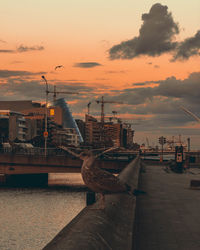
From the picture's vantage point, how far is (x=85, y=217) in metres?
7.88

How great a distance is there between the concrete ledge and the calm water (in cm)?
2287

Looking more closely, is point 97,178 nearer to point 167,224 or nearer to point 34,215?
point 167,224

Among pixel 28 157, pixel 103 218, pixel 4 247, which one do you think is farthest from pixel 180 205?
pixel 28 157

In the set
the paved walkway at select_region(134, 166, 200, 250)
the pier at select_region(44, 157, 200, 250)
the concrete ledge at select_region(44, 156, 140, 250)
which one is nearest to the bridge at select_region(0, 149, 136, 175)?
the paved walkway at select_region(134, 166, 200, 250)

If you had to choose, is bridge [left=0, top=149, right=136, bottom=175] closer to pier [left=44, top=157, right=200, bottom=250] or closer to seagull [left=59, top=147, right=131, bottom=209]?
pier [left=44, top=157, right=200, bottom=250]

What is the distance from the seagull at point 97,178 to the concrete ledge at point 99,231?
57 centimetres

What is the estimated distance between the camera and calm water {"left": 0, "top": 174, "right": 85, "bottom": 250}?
33156 mm

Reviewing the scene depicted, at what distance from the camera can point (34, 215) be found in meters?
44.3

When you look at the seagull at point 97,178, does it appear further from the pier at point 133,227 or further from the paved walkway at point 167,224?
the paved walkway at point 167,224

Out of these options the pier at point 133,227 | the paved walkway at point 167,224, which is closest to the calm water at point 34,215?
the paved walkway at point 167,224

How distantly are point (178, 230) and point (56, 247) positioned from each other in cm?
727

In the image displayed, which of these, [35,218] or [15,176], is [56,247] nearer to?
[35,218]

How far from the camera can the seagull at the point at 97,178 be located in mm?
8211

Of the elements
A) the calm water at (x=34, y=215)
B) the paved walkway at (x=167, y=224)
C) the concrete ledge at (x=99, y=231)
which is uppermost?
the concrete ledge at (x=99, y=231)
